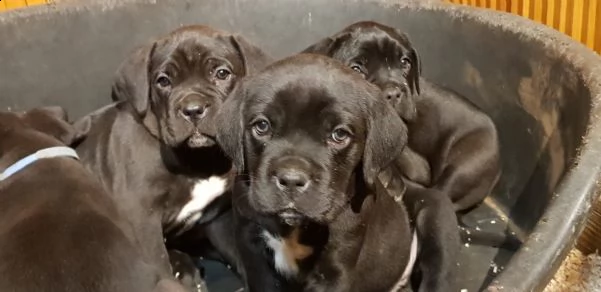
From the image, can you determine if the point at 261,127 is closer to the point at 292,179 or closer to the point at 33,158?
the point at 292,179

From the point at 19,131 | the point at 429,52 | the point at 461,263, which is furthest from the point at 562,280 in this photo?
the point at 19,131

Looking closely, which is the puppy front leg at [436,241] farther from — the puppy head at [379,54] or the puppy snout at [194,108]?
the puppy snout at [194,108]

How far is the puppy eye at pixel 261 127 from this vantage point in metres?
2.10

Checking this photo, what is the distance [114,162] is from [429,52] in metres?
1.38

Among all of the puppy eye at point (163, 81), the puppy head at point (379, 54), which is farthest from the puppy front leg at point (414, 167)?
the puppy eye at point (163, 81)

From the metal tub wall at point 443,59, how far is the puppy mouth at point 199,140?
983mm

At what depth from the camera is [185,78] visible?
267 centimetres

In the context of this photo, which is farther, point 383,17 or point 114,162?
point 383,17

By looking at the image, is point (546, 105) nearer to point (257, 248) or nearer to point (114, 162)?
point (257, 248)

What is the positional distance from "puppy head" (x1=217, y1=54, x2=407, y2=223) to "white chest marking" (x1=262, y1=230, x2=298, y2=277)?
7.9 inches

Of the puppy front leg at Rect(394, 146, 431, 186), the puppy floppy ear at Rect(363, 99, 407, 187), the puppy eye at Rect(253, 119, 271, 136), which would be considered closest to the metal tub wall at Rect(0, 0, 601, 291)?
the puppy front leg at Rect(394, 146, 431, 186)

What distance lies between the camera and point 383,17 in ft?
11.2

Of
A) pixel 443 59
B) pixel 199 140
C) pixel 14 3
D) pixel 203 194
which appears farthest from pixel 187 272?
pixel 14 3

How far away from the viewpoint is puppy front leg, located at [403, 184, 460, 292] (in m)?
2.58
